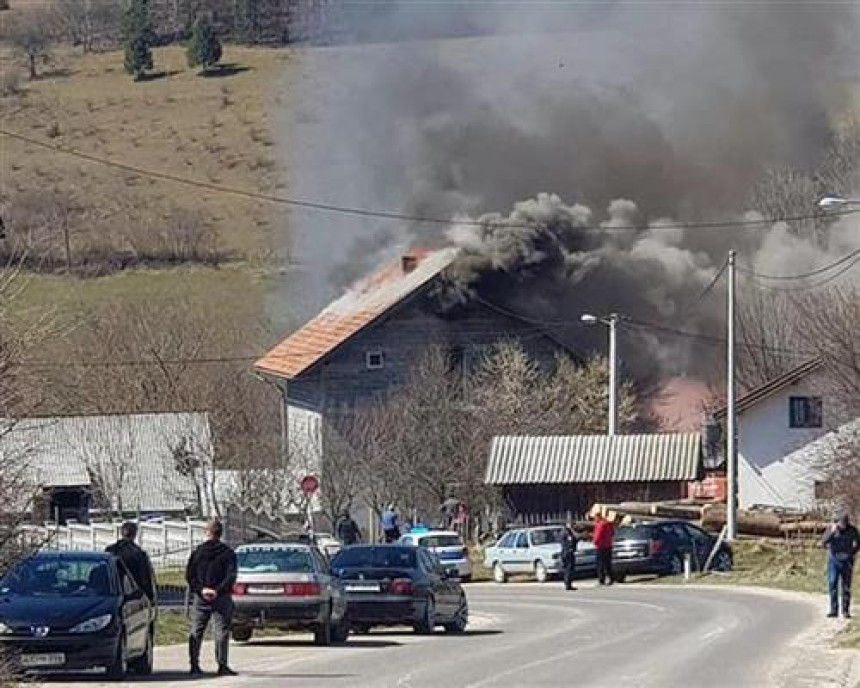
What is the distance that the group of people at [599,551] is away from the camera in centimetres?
4900

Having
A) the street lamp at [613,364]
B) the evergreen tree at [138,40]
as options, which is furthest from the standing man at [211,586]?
the evergreen tree at [138,40]

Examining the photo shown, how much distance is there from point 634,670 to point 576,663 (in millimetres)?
1235

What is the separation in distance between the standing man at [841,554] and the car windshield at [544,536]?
19250 mm

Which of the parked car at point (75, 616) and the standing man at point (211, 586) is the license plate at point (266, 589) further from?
the parked car at point (75, 616)

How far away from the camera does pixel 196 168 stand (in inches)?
5246

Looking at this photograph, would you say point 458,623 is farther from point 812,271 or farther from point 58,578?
point 812,271

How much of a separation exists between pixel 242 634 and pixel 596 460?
113ft

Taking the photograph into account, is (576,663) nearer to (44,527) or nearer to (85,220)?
(44,527)

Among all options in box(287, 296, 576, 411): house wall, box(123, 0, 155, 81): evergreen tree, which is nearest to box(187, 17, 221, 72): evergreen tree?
box(123, 0, 155, 81): evergreen tree

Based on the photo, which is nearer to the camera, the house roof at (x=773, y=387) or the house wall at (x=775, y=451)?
the house roof at (x=773, y=387)

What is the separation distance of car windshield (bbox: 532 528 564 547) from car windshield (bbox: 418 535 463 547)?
1891mm

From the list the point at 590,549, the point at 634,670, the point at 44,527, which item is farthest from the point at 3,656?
the point at 590,549

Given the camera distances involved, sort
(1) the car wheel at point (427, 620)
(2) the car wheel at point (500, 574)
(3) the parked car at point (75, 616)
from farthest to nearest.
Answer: (2) the car wheel at point (500, 574), (1) the car wheel at point (427, 620), (3) the parked car at point (75, 616)

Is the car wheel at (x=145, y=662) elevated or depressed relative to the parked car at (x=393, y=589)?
depressed
